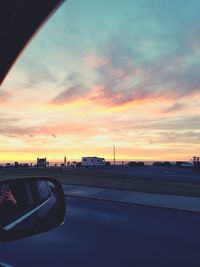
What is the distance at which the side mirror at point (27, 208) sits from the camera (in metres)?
A: 1.91

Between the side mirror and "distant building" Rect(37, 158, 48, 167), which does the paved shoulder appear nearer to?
the side mirror

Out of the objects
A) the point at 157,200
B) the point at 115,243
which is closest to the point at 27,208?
the point at 115,243

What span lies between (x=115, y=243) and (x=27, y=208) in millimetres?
6002

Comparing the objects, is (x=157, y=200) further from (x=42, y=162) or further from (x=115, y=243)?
Result: (x=42, y=162)

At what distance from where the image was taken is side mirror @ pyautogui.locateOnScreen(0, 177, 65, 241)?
6.27 ft

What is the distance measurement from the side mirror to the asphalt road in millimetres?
4099

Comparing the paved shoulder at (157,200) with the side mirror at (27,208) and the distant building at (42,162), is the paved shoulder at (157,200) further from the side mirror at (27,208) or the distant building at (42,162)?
the distant building at (42,162)

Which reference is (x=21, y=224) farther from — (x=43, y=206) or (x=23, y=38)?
(x=23, y=38)

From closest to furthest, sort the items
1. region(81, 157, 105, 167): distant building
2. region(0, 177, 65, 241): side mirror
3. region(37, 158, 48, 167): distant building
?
region(0, 177, 65, 241): side mirror < region(37, 158, 48, 167): distant building < region(81, 157, 105, 167): distant building

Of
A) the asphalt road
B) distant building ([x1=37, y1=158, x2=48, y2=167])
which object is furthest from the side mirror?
distant building ([x1=37, y1=158, x2=48, y2=167])

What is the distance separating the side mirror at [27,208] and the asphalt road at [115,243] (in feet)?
13.4

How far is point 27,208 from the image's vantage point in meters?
2.34

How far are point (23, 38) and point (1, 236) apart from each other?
1320 mm

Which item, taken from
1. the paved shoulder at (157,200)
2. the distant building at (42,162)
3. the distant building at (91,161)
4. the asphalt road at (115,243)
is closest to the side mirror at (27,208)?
the asphalt road at (115,243)
